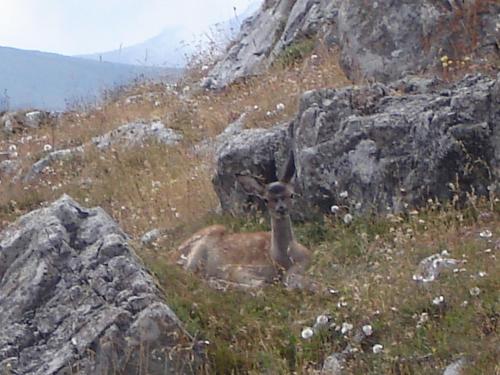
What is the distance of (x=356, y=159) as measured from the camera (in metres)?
10.3

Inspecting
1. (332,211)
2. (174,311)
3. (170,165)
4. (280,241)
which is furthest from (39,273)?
(170,165)

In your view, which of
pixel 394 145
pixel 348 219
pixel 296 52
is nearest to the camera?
pixel 348 219

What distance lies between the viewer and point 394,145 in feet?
33.1

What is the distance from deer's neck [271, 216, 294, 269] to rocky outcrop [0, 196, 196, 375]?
5.28ft

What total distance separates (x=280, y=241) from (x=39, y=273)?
2393mm

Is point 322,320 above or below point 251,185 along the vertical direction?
below

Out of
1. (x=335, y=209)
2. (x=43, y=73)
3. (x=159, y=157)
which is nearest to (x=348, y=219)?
(x=335, y=209)

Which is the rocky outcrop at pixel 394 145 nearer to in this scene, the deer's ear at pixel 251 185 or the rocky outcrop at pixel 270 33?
the deer's ear at pixel 251 185

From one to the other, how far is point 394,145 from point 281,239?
4.13 ft

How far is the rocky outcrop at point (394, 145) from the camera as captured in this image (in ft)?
31.9

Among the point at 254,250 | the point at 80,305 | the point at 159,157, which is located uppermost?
the point at 80,305

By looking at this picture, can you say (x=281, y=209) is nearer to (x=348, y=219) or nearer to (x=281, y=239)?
(x=281, y=239)

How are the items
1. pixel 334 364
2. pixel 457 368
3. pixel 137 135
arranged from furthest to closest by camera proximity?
1. pixel 137 135
2. pixel 334 364
3. pixel 457 368

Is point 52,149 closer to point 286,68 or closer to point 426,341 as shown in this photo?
point 286,68
